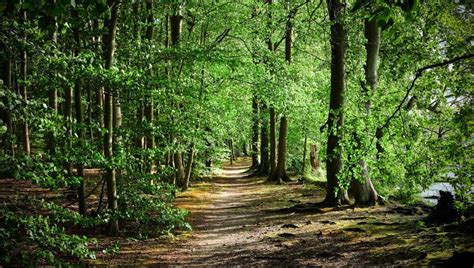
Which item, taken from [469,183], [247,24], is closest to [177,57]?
[247,24]

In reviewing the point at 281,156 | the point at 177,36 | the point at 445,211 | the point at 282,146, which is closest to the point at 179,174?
the point at 281,156

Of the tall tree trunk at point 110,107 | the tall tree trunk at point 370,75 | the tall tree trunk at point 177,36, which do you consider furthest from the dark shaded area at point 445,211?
the tall tree trunk at point 177,36

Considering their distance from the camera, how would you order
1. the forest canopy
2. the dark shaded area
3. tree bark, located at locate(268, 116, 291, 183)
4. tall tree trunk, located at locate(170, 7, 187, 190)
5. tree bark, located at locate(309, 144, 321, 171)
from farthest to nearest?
tree bark, located at locate(309, 144, 321, 171), tree bark, located at locate(268, 116, 291, 183), tall tree trunk, located at locate(170, 7, 187, 190), the dark shaded area, the forest canopy

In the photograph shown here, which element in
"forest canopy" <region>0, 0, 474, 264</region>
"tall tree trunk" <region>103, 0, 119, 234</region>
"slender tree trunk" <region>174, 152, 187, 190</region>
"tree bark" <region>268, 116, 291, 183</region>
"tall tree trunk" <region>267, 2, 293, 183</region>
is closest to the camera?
"forest canopy" <region>0, 0, 474, 264</region>

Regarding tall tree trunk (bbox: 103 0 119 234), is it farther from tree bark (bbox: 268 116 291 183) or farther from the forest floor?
tree bark (bbox: 268 116 291 183)

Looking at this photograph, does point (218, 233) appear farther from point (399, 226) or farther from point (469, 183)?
point (469, 183)

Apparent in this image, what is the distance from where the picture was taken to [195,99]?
1584 cm

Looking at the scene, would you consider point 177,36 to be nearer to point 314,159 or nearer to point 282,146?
point 282,146

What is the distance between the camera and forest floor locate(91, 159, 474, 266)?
7.93 metres

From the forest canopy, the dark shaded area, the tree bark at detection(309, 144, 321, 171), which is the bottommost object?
the dark shaded area

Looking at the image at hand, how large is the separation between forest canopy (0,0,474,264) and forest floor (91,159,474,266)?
0.78m

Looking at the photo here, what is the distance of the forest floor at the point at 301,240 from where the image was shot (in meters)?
7.93

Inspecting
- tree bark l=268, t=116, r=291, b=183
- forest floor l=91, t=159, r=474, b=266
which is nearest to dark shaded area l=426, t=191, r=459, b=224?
forest floor l=91, t=159, r=474, b=266

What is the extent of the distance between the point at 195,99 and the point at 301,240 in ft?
25.1
